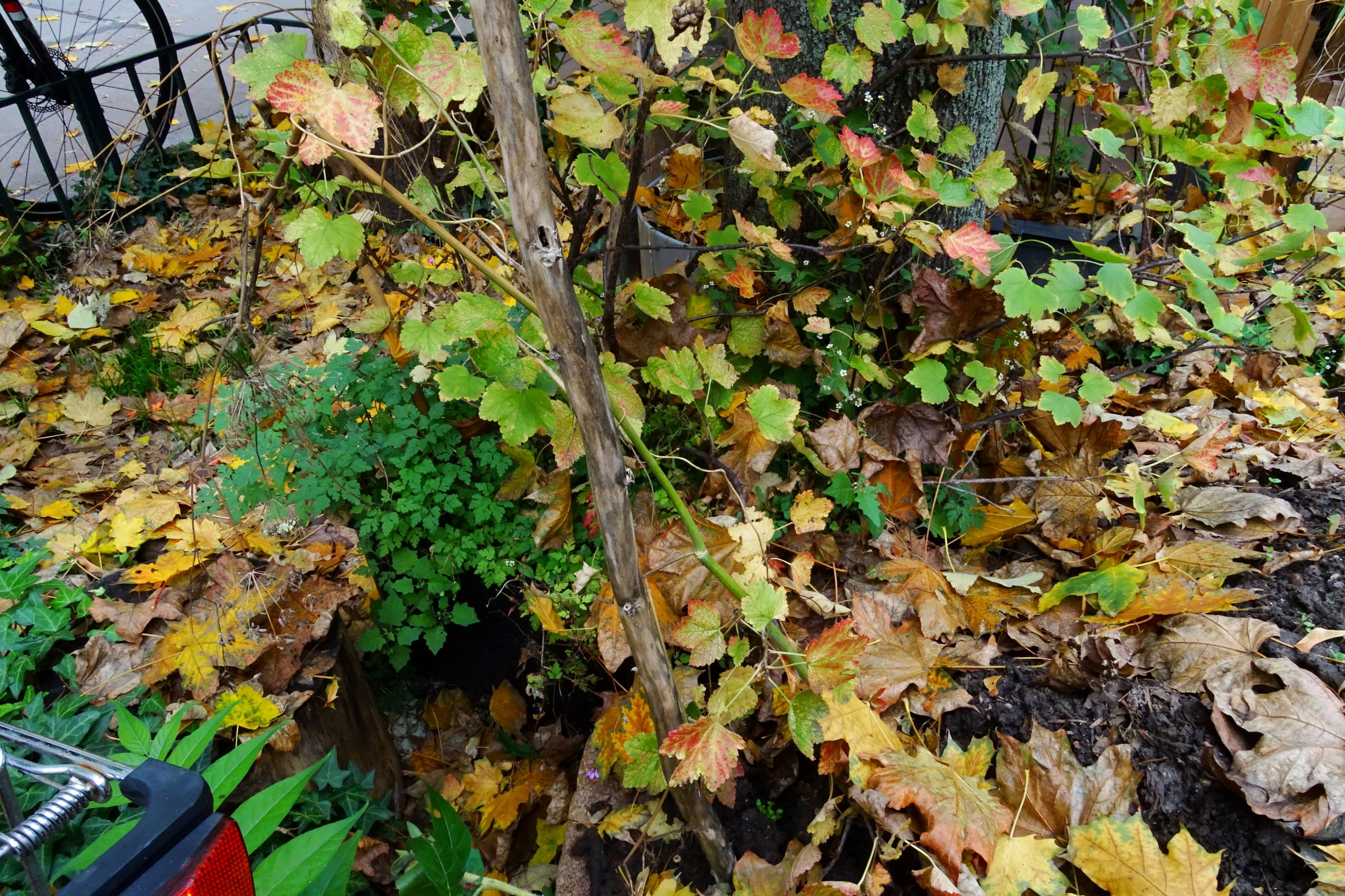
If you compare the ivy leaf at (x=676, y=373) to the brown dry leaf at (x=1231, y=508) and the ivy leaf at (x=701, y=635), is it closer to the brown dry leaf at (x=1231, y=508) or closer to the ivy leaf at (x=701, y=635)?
the ivy leaf at (x=701, y=635)

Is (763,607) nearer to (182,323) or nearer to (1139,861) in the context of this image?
(1139,861)

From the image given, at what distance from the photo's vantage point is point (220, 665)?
73.3 inches

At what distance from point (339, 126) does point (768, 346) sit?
1.26 m

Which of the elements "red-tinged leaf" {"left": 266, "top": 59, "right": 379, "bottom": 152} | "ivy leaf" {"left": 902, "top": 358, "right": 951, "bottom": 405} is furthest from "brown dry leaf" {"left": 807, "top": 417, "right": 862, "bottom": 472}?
"red-tinged leaf" {"left": 266, "top": 59, "right": 379, "bottom": 152}

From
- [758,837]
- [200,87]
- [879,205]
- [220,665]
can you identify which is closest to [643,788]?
[758,837]

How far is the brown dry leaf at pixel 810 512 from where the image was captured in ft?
6.15

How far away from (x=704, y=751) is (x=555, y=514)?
0.92 metres

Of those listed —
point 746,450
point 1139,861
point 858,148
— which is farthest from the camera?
point 746,450

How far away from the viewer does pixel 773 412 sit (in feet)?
5.76

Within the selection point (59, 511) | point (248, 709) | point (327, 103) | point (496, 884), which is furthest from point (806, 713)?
point (59, 511)

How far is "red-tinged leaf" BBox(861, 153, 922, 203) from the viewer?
5.32ft

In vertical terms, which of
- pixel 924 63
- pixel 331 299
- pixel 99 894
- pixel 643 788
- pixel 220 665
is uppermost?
pixel 924 63

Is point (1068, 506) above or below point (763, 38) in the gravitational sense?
below

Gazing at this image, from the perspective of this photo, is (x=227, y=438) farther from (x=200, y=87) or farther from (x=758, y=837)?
(x=200, y=87)
